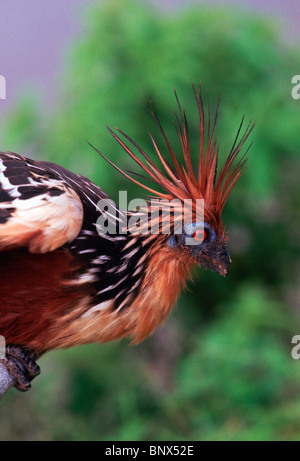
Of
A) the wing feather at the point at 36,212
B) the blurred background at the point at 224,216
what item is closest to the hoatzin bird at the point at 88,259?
the wing feather at the point at 36,212

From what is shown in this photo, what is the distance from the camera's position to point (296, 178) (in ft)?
11.8

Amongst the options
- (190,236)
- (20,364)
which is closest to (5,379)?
(20,364)

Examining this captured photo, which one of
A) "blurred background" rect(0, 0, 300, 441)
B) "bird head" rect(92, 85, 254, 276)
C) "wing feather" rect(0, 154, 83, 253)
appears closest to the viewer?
"wing feather" rect(0, 154, 83, 253)

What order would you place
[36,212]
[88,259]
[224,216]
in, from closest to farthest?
[36,212], [88,259], [224,216]

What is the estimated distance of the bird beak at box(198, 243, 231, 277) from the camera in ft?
5.68

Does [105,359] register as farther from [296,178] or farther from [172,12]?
[172,12]

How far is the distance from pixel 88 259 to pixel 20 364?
351 mm

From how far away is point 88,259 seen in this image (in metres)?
1.65

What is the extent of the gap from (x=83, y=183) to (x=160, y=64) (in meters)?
1.54

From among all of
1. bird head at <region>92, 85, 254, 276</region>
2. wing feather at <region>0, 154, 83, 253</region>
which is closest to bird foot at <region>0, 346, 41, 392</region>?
wing feather at <region>0, 154, 83, 253</region>

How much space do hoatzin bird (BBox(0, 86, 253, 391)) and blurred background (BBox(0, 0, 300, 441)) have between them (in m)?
1.36

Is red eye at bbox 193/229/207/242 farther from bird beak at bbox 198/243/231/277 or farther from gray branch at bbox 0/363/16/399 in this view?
gray branch at bbox 0/363/16/399

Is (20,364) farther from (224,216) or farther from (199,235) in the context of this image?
(224,216)

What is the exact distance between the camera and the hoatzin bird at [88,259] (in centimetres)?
158
